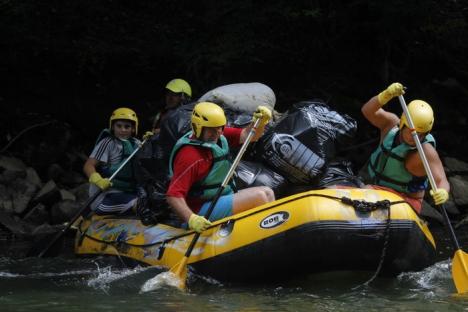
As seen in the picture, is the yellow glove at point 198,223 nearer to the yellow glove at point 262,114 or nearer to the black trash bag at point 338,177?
the yellow glove at point 262,114

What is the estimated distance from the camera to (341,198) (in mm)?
5301

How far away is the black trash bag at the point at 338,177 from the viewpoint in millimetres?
6584

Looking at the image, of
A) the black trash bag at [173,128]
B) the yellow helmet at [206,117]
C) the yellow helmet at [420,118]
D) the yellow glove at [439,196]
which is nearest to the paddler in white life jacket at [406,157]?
the yellow helmet at [420,118]

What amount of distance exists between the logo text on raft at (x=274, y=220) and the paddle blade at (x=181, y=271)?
598mm

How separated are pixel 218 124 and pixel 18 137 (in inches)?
224

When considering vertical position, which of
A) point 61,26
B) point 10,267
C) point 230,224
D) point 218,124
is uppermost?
point 61,26

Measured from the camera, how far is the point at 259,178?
6363mm

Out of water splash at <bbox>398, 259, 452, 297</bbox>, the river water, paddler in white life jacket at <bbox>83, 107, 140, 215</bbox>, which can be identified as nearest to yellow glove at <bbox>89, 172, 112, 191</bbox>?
paddler in white life jacket at <bbox>83, 107, 140, 215</bbox>

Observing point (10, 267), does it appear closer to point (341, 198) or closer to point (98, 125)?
point (341, 198)

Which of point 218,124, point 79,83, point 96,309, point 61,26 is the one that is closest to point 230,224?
point 218,124

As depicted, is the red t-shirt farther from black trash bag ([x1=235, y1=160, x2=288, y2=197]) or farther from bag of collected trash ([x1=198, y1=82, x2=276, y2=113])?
bag of collected trash ([x1=198, y1=82, x2=276, y2=113])

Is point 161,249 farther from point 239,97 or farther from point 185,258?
point 239,97

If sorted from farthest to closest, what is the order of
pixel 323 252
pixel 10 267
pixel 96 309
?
pixel 10 267 < pixel 323 252 < pixel 96 309

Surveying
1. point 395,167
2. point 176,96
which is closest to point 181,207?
point 395,167
